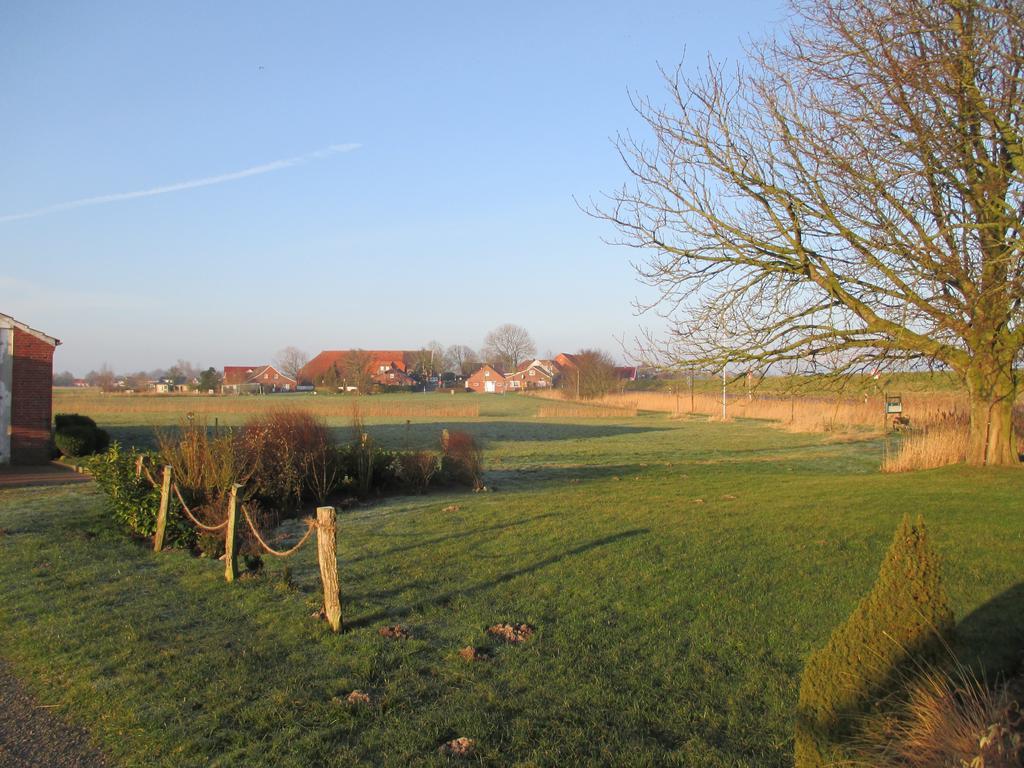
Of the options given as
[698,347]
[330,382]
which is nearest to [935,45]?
[698,347]

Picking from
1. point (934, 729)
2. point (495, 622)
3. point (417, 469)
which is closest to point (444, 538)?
point (495, 622)

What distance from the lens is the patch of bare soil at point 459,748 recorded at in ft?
14.5

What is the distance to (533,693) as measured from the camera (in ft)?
17.2

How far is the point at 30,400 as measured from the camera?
22062 mm

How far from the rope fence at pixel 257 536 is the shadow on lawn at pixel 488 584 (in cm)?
33

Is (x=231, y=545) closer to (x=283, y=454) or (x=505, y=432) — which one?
(x=283, y=454)

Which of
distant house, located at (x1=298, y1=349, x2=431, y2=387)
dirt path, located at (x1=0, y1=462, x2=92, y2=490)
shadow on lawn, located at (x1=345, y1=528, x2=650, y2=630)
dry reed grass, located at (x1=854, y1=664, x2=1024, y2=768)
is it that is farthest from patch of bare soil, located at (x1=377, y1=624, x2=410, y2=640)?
distant house, located at (x1=298, y1=349, x2=431, y2=387)

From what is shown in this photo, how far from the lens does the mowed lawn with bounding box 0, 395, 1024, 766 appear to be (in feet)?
15.5

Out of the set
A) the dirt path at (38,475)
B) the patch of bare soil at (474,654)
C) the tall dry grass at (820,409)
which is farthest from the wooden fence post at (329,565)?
the dirt path at (38,475)

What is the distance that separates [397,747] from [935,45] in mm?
12999

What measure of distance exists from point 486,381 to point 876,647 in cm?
12632

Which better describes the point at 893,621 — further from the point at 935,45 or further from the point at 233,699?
the point at 935,45

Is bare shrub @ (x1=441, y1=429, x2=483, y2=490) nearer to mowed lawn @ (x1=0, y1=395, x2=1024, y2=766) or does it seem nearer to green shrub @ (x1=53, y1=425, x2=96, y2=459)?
mowed lawn @ (x1=0, y1=395, x2=1024, y2=766)

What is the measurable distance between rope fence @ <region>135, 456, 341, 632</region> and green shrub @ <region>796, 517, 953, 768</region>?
14.3 feet
